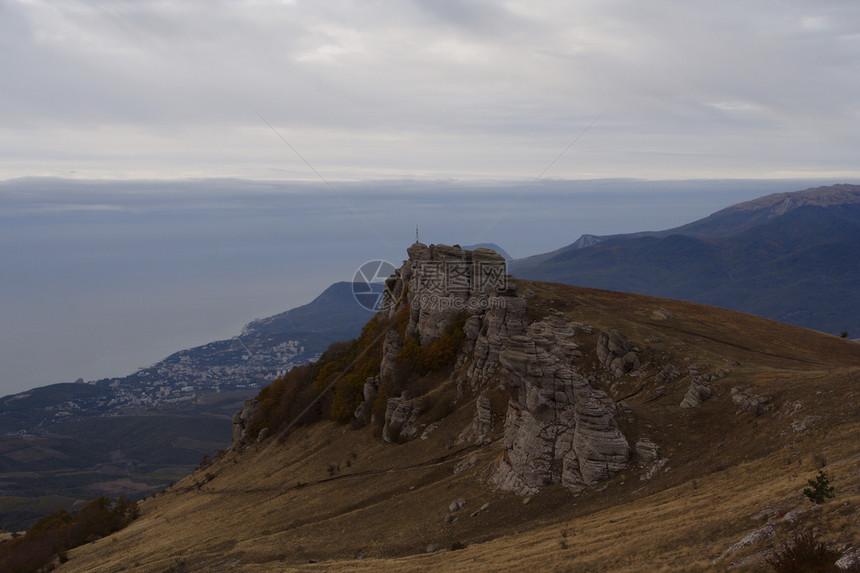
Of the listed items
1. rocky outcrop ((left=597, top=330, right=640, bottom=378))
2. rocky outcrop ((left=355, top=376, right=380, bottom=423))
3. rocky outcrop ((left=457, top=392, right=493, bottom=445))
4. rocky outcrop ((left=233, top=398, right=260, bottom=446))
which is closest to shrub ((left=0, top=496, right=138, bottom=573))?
rocky outcrop ((left=233, top=398, right=260, bottom=446))

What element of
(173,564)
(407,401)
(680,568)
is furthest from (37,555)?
(680,568)

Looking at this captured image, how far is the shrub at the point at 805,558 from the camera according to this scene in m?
11.6

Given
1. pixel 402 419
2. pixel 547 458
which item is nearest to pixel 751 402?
pixel 547 458

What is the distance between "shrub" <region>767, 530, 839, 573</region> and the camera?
1161 cm

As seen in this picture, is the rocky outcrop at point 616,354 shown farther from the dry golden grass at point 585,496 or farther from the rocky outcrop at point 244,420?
the rocky outcrop at point 244,420

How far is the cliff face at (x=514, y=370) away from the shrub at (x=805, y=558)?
12.6 metres

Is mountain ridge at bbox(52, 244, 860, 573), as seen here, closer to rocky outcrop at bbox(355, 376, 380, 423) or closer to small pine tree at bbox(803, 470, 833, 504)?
rocky outcrop at bbox(355, 376, 380, 423)

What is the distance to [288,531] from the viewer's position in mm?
31328

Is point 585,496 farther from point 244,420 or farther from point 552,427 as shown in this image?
point 244,420

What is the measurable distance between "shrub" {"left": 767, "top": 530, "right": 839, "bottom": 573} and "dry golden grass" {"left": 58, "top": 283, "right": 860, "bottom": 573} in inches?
20.7

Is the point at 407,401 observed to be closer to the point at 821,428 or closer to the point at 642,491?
the point at 642,491

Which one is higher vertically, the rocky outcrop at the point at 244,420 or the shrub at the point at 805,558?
the shrub at the point at 805,558

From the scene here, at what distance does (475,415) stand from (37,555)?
3844 cm

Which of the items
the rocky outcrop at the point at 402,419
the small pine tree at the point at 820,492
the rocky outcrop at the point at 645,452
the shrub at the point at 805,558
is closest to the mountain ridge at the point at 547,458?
the rocky outcrop at the point at 645,452
